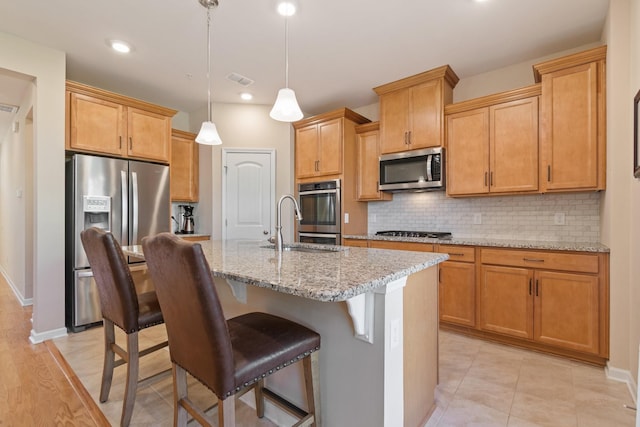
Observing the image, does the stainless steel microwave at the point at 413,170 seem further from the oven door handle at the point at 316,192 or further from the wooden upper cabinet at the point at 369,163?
the oven door handle at the point at 316,192

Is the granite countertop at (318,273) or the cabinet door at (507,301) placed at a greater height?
the granite countertop at (318,273)

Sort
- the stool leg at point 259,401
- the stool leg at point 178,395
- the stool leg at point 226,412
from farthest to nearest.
A: the stool leg at point 259,401, the stool leg at point 178,395, the stool leg at point 226,412

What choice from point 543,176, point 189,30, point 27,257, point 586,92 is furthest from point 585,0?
point 27,257

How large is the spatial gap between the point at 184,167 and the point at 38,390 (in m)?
2.96

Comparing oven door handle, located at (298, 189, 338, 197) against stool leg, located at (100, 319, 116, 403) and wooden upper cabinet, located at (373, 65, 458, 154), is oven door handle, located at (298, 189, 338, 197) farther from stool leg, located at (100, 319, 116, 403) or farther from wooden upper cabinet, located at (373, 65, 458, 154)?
stool leg, located at (100, 319, 116, 403)

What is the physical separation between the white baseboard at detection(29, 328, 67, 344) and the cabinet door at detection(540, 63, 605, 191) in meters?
4.58

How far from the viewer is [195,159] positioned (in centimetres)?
443

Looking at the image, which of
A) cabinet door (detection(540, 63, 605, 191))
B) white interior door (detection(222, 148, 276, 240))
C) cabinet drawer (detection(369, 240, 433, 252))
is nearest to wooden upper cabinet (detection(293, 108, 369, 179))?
white interior door (detection(222, 148, 276, 240))

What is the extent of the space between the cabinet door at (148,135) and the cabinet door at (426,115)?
2.90 meters

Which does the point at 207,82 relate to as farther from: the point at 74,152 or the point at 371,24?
the point at 371,24

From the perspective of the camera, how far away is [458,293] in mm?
2859

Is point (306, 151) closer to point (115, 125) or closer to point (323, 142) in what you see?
point (323, 142)

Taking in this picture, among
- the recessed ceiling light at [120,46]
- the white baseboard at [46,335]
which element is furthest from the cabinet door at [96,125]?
the white baseboard at [46,335]

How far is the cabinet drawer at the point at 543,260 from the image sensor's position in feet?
7.41
